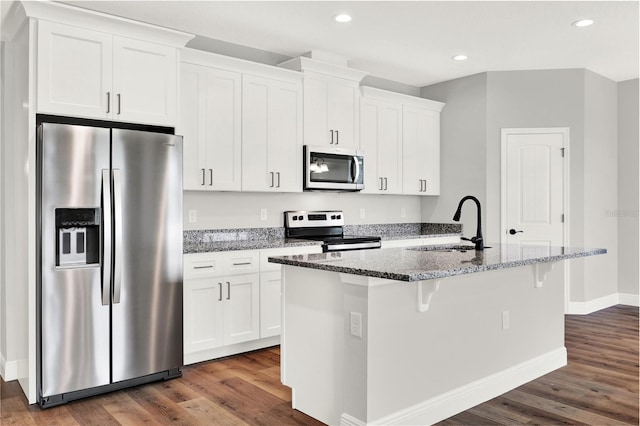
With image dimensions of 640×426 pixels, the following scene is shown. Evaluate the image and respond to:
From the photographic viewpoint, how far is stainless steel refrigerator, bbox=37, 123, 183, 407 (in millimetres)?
3096

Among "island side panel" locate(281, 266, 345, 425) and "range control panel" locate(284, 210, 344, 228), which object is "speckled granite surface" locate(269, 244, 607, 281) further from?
"range control panel" locate(284, 210, 344, 228)

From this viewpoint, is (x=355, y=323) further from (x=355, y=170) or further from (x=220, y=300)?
(x=355, y=170)

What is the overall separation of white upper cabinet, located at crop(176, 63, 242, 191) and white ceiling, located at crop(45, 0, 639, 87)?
43 cm

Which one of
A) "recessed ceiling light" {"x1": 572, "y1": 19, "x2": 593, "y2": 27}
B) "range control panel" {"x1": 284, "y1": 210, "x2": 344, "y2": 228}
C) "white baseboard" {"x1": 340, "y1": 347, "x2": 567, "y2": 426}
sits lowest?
"white baseboard" {"x1": 340, "y1": 347, "x2": 567, "y2": 426}

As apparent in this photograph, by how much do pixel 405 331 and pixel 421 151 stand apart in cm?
364

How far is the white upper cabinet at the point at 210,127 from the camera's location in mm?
4105

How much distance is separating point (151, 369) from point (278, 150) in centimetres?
214

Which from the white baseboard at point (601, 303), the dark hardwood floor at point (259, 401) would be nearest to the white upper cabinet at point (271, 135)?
the dark hardwood floor at point (259, 401)

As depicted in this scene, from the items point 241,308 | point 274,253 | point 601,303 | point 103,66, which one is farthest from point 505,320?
point 601,303

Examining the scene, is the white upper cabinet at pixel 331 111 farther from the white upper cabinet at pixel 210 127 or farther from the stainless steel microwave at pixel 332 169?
the white upper cabinet at pixel 210 127

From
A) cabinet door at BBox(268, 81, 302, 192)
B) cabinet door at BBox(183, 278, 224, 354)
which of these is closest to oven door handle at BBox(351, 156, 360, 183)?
cabinet door at BBox(268, 81, 302, 192)

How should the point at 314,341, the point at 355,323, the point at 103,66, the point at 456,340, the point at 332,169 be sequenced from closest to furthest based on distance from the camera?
1. the point at 355,323
2. the point at 314,341
3. the point at 456,340
4. the point at 103,66
5. the point at 332,169

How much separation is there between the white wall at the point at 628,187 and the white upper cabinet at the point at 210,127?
461 cm

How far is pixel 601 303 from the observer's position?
5.96m
